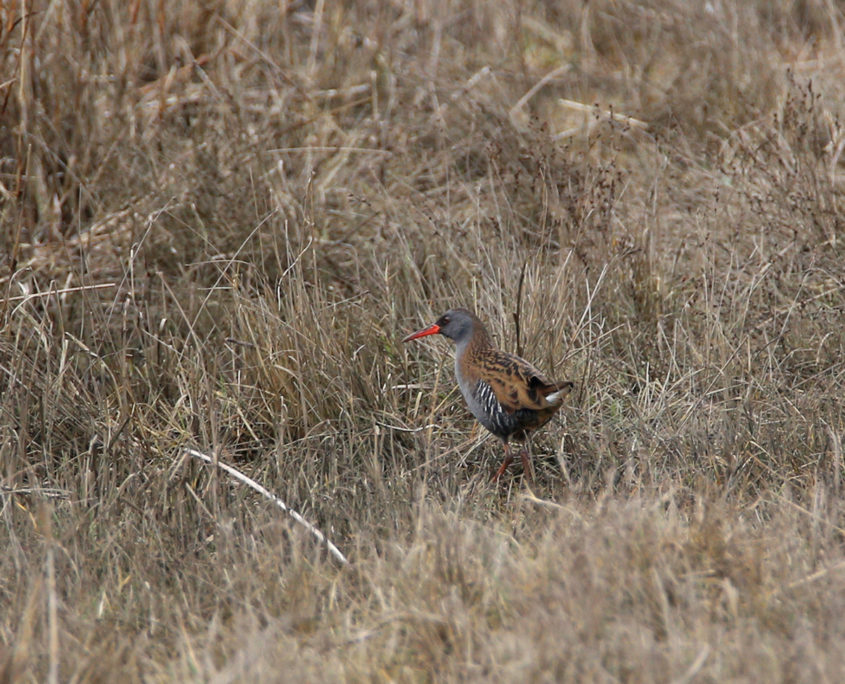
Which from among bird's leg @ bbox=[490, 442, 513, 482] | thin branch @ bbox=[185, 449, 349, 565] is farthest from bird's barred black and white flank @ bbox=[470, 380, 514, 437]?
thin branch @ bbox=[185, 449, 349, 565]

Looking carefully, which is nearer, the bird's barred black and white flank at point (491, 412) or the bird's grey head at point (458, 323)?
the bird's barred black and white flank at point (491, 412)

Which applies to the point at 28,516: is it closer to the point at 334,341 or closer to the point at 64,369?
the point at 64,369

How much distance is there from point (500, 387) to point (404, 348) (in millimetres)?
Answer: 1071

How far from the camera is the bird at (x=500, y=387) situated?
154 inches

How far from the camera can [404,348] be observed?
495 centimetres

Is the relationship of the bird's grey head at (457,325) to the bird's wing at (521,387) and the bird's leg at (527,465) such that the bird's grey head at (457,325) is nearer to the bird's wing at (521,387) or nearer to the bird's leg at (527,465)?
the bird's wing at (521,387)

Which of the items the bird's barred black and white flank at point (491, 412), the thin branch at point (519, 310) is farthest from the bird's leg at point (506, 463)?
the thin branch at point (519, 310)

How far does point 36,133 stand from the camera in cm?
579

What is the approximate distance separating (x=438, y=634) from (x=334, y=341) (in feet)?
7.12

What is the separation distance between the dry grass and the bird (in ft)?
0.63

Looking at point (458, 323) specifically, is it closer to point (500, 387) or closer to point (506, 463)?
point (500, 387)

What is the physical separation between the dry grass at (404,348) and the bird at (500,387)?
0.63 feet

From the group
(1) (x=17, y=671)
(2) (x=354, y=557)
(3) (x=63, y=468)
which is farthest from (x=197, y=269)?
(1) (x=17, y=671)

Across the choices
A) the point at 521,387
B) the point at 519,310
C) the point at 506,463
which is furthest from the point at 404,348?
the point at 521,387
